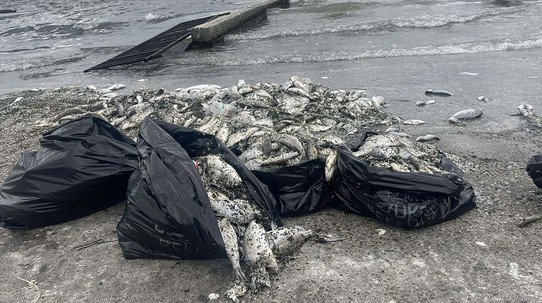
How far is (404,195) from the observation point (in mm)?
2973

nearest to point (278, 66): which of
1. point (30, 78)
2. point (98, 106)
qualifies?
point (98, 106)

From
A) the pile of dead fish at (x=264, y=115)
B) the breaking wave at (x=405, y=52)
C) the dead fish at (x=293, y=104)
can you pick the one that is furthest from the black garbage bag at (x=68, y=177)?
the breaking wave at (x=405, y=52)

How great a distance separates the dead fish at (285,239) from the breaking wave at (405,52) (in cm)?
621

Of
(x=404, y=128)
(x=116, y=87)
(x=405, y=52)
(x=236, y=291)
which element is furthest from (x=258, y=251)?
(x=405, y=52)

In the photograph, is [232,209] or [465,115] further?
[465,115]

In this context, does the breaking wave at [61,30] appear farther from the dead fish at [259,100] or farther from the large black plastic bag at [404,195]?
the large black plastic bag at [404,195]

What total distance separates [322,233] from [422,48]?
6745 mm

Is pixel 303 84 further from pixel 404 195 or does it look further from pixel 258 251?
pixel 258 251

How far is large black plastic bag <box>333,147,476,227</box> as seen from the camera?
294 cm

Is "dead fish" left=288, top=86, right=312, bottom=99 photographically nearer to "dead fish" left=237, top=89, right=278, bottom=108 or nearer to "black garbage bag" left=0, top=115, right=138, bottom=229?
"dead fish" left=237, top=89, right=278, bottom=108

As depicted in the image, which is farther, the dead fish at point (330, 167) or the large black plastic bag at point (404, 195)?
the dead fish at point (330, 167)

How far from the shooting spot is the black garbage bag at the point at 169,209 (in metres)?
2.58

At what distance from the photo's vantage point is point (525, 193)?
340 cm

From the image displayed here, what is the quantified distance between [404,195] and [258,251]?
1.12 m
